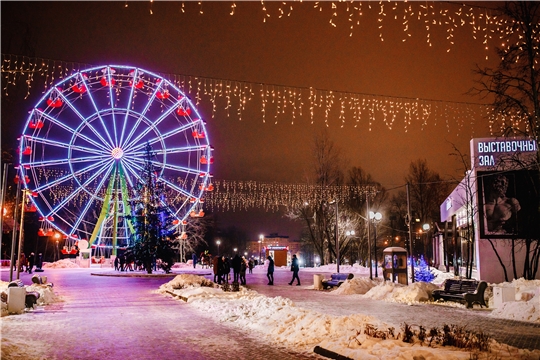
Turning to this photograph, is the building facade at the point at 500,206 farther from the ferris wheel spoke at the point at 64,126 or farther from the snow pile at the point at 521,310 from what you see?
the ferris wheel spoke at the point at 64,126

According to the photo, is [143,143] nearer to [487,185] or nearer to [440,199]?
[487,185]

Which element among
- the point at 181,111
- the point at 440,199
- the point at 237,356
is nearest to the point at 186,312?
the point at 237,356

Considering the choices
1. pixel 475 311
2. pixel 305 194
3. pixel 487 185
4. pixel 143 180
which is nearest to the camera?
pixel 475 311

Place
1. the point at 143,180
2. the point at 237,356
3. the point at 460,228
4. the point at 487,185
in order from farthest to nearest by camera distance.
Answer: the point at 143,180
the point at 460,228
the point at 487,185
the point at 237,356

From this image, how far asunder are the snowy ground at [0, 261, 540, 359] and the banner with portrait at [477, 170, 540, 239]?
771 centimetres

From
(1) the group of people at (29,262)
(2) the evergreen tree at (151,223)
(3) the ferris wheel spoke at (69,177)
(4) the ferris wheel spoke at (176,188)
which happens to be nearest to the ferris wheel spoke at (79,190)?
(3) the ferris wheel spoke at (69,177)

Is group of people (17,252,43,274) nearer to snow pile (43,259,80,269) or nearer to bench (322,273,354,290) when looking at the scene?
snow pile (43,259,80,269)

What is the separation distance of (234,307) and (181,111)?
88.6 ft

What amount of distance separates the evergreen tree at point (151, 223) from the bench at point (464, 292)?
25.1m

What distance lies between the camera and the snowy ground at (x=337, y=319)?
8516 mm

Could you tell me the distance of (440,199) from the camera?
218 ft

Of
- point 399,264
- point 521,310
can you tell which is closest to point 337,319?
point 521,310

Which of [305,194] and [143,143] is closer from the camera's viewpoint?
[143,143]

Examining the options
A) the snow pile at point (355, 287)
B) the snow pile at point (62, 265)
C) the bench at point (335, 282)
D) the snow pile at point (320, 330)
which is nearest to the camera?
the snow pile at point (320, 330)
